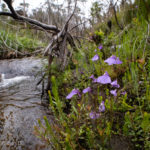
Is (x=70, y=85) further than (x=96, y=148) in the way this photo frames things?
Yes

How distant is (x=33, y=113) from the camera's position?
5.11 feet

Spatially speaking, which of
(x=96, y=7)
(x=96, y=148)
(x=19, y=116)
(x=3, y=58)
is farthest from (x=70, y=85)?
(x=3, y=58)

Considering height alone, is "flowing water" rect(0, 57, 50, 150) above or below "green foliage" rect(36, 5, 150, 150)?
below

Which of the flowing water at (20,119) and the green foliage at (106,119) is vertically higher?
the green foliage at (106,119)

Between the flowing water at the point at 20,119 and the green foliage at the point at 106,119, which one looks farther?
the flowing water at the point at 20,119

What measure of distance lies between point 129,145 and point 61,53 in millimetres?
1723

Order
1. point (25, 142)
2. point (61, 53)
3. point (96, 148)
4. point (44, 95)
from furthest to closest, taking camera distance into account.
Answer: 1. point (61, 53)
2. point (44, 95)
3. point (25, 142)
4. point (96, 148)

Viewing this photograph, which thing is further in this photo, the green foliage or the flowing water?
the flowing water

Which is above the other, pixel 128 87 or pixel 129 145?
pixel 128 87

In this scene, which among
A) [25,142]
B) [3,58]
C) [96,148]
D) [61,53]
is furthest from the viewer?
[3,58]

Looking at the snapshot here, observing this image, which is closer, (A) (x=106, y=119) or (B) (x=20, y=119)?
(A) (x=106, y=119)

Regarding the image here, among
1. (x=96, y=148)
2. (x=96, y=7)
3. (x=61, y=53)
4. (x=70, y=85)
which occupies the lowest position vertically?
(x=96, y=148)

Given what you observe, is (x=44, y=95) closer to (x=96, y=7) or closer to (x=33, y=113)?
(x=33, y=113)

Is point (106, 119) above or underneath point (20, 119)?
above
